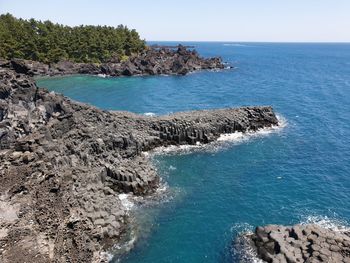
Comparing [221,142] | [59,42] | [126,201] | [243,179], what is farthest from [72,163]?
[59,42]

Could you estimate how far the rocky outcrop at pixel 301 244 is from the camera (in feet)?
106

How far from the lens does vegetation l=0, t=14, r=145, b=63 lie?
133 meters

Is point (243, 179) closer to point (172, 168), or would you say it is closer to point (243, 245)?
point (172, 168)

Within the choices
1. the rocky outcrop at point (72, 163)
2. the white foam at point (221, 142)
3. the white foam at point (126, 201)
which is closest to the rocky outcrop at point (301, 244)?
the rocky outcrop at point (72, 163)

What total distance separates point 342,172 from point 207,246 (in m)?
29.9

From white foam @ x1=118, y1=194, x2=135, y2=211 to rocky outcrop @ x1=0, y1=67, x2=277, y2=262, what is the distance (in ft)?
3.47

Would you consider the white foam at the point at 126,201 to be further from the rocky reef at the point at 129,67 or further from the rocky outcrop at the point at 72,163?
the rocky reef at the point at 129,67

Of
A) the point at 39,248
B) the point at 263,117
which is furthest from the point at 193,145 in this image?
the point at 39,248

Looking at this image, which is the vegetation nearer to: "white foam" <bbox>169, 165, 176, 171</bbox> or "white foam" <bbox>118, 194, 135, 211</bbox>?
"white foam" <bbox>169, 165, 176, 171</bbox>

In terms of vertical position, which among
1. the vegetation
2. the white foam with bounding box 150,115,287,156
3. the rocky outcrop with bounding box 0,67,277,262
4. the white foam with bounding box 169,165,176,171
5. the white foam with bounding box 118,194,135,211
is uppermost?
the vegetation

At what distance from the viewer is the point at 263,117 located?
7525cm

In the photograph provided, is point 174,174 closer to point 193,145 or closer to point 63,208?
point 193,145

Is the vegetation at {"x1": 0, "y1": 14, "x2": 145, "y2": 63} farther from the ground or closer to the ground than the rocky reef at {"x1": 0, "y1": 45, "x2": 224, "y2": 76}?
farther from the ground

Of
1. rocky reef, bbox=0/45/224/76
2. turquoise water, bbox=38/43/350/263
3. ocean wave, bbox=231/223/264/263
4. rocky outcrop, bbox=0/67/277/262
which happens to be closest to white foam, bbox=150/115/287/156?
rocky outcrop, bbox=0/67/277/262
